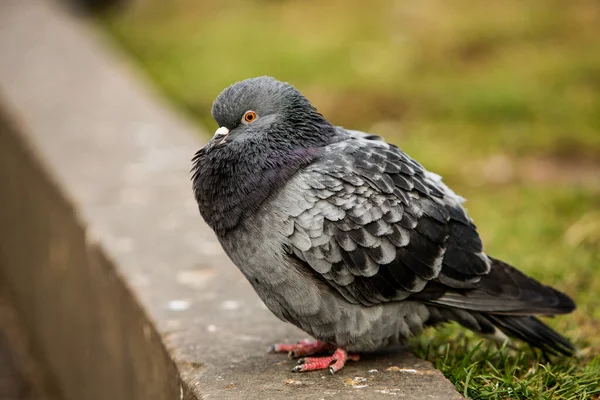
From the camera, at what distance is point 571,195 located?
6395mm

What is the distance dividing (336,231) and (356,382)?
58 centimetres

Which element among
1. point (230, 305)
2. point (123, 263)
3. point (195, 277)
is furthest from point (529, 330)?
point (123, 263)

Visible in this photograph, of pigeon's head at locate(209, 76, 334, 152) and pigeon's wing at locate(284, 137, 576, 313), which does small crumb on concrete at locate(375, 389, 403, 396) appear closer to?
pigeon's wing at locate(284, 137, 576, 313)

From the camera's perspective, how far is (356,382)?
3.52 meters

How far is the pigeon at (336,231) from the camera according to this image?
3545mm

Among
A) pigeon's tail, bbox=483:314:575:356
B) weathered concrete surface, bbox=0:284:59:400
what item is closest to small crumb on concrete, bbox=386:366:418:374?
pigeon's tail, bbox=483:314:575:356

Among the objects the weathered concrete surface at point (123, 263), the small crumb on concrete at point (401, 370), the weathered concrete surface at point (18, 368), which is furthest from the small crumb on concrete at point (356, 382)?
the weathered concrete surface at point (18, 368)

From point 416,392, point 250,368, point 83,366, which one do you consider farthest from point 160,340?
point 83,366

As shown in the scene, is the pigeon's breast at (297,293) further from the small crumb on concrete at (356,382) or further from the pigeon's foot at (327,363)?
the small crumb on concrete at (356,382)

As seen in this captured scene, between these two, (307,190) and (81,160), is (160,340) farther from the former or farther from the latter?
(81,160)

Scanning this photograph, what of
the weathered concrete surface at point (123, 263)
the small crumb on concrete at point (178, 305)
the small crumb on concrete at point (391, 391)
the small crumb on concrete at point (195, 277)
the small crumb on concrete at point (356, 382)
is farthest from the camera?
the small crumb on concrete at point (195, 277)

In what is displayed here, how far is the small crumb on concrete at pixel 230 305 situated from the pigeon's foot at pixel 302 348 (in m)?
0.51

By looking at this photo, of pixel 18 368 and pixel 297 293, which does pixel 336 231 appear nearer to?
pixel 297 293

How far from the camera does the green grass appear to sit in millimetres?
4434
